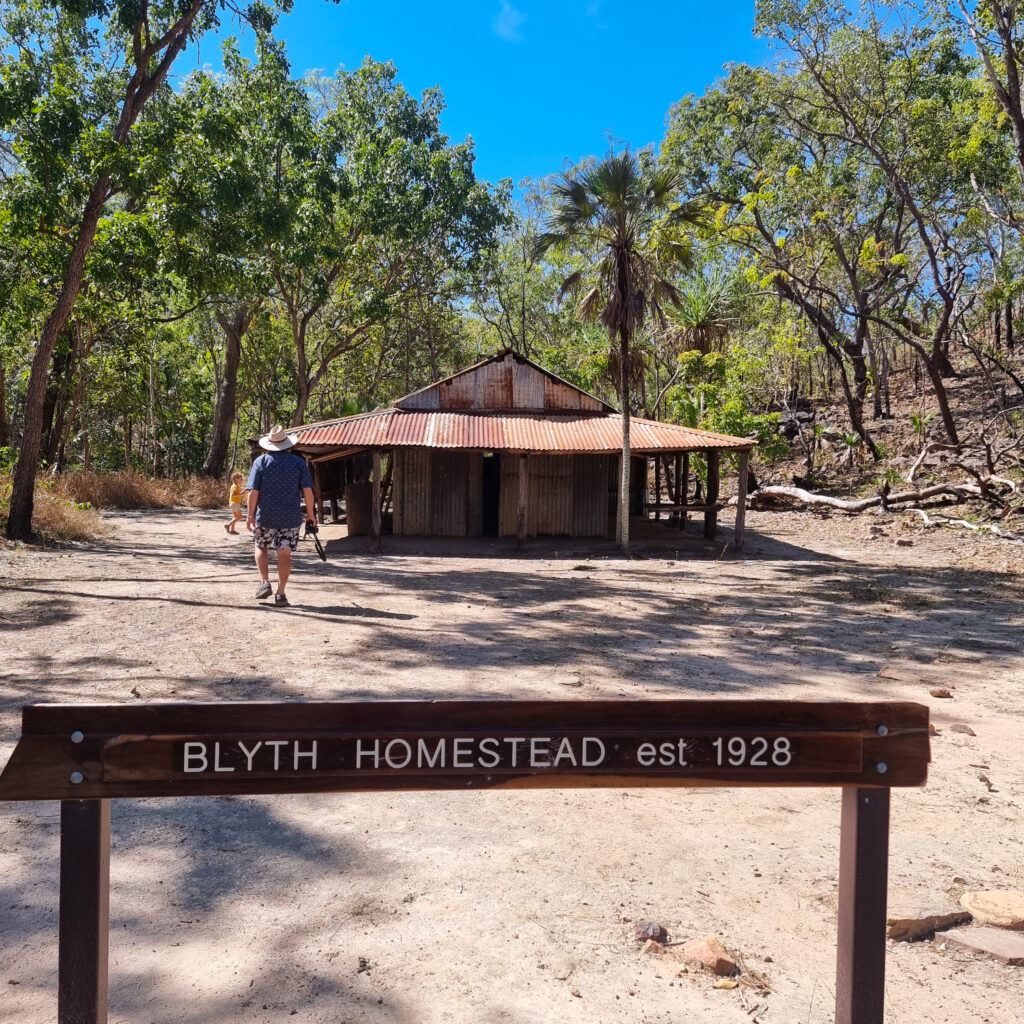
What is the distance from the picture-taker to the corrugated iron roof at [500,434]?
57.7 feet

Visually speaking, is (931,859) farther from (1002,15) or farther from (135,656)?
(1002,15)

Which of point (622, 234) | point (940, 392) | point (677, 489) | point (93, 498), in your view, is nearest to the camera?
point (622, 234)

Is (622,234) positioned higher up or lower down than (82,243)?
higher up

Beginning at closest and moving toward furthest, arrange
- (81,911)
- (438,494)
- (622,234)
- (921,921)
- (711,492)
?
(81,911), (921,921), (622,234), (711,492), (438,494)

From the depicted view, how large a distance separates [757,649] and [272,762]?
7.03 m

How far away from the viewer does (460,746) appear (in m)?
2.15

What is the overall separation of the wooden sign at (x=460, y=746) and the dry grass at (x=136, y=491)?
2087 cm

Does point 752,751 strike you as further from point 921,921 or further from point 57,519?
point 57,519

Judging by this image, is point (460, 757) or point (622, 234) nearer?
point (460, 757)

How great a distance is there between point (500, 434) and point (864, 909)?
16571mm

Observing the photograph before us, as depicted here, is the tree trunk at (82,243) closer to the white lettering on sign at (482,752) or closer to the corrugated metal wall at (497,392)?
the corrugated metal wall at (497,392)

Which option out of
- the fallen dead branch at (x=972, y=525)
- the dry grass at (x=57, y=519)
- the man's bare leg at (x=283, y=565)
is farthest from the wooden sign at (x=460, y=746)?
the fallen dead branch at (x=972, y=525)

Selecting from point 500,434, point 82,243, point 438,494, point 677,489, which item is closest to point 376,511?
point 500,434

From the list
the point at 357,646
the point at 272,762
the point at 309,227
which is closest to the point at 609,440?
the point at 309,227
